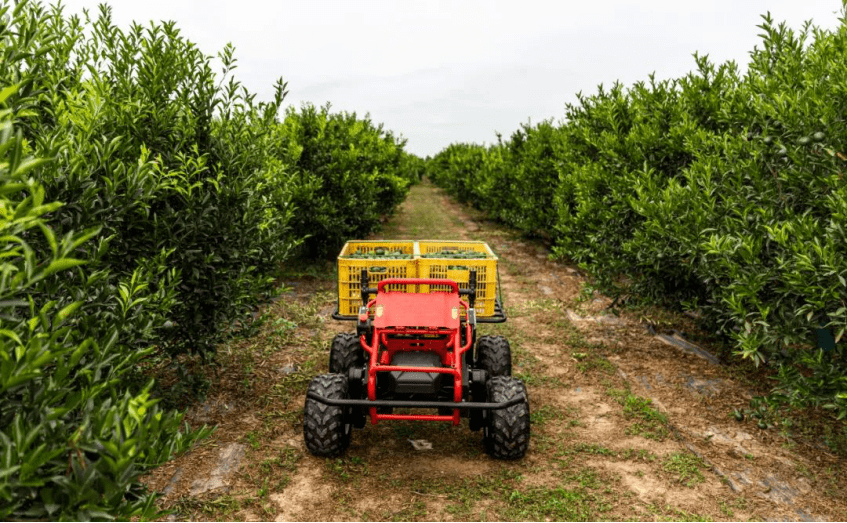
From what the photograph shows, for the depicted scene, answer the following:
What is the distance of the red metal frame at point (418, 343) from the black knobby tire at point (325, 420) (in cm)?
30

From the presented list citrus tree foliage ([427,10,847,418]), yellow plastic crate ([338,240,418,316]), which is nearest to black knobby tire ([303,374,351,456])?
yellow plastic crate ([338,240,418,316])

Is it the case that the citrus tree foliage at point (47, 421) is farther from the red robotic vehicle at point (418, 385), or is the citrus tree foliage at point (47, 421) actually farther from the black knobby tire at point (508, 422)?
the black knobby tire at point (508, 422)

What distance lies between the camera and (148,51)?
205 inches

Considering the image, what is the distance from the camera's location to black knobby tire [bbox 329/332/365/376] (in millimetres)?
5992

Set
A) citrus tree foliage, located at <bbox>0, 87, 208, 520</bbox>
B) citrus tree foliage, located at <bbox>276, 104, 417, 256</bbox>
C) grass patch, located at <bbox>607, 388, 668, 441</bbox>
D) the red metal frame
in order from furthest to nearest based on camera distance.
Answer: citrus tree foliage, located at <bbox>276, 104, 417, 256</bbox> → grass patch, located at <bbox>607, 388, 668, 441</bbox> → the red metal frame → citrus tree foliage, located at <bbox>0, 87, 208, 520</bbox>

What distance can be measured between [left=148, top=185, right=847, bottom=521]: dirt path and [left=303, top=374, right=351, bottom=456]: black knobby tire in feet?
0.63

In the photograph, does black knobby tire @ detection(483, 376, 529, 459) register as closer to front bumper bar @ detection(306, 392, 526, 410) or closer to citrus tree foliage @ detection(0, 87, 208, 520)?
front bumper bar @ detection(306, 392, 526, 410)

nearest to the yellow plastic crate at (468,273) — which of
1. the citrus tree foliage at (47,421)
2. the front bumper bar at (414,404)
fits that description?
the front bumper bar at (414,404)

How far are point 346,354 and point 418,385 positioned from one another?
64.0 inches

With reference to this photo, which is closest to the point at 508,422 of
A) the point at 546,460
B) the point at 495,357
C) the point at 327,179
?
the point at 546,460

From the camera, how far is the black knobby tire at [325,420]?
15.6 ft

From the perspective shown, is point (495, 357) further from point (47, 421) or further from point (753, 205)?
point (47, 421)

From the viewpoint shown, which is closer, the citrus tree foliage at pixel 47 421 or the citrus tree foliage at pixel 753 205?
the citrus tree foliage at pixel 47 421

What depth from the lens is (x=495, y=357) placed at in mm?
6008
